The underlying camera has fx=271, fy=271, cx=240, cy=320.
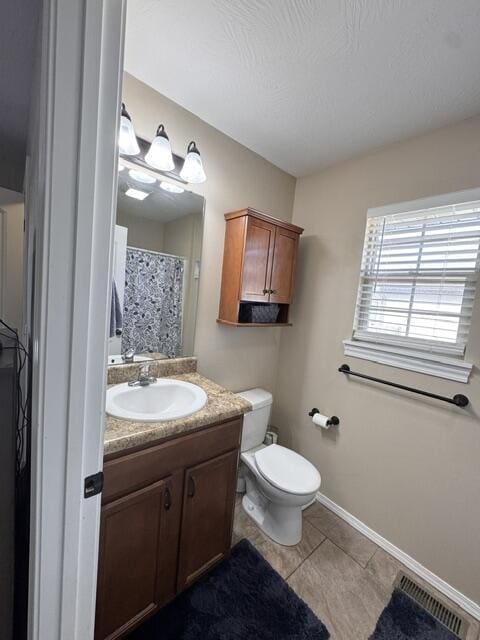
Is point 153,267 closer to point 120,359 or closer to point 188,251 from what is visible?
point 188,251

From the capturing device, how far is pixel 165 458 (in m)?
1.07

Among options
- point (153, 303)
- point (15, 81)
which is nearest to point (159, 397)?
point (153, 303)

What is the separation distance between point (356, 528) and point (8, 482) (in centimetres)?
219

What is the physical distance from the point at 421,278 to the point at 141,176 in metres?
1.65

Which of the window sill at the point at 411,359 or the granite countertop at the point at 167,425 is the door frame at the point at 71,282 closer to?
the granite countertop at the point at 167,425

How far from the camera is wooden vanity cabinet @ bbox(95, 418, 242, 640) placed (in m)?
0.97

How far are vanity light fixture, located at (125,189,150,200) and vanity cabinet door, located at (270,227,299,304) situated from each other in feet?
2.77

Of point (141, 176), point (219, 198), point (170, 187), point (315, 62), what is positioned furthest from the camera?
point (219, 198)

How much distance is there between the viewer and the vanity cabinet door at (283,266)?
1.86 m

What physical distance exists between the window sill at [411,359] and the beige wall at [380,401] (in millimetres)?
48

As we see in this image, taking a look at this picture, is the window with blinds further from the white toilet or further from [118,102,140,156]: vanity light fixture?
[118,102,140,156]: vanity light fixture

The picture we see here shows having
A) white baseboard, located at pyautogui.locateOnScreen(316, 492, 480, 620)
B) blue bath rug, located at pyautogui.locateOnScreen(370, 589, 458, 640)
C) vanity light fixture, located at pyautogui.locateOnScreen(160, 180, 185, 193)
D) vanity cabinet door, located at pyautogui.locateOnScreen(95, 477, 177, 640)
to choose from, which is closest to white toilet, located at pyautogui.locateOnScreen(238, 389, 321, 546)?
white baseboard, located at pyautogui.locateOnScreen(316, 492, 480, 620)

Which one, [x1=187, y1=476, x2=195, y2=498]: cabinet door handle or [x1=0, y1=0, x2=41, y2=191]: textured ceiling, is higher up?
[x1=0, y1=0, x2=41, y2=191]: textured ceiling

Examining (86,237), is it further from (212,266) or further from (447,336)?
(447,336)
